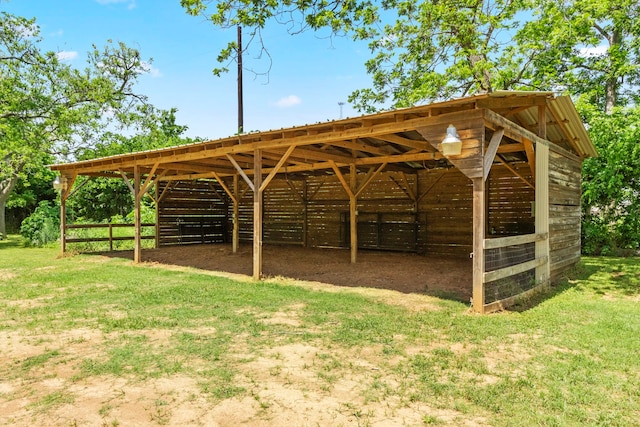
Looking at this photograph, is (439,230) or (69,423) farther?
(439,230)

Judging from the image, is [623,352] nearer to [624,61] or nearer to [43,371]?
[43,371]

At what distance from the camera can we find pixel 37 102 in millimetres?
14773

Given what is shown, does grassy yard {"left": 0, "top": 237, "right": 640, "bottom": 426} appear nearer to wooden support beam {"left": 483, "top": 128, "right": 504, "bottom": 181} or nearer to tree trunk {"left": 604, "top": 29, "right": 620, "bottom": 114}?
wooden support beam {"left": 483, "top": 128, "right": 504, "bottom": 181}

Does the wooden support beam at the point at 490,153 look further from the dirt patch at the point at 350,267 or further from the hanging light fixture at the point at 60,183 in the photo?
the hanging light fixture at the point at 60,183

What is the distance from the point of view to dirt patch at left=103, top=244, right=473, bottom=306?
261 inches

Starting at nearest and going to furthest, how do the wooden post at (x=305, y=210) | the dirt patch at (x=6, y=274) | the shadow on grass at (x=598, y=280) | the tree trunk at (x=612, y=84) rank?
the shadow on grass at (x=598, y=280) < the dirt patch at (x=6, y=274) < the wooden post at (x=305, y=210) < the tree trunk at (x=612, y=84)

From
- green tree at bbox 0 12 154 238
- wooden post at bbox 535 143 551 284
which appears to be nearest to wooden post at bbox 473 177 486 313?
wooden post at bbox 535 143 551 284

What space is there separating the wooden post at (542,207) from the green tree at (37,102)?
50.4 ft

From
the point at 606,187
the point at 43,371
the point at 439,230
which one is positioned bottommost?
the point at 43,371

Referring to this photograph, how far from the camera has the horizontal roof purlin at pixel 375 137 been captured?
499cm

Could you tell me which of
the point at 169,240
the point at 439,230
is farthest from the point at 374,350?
the point at 169,240

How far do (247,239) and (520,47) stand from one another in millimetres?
11841


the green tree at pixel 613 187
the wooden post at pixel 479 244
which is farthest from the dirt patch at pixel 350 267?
the green tree at pixel 613 187

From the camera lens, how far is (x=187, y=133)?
24719mm
